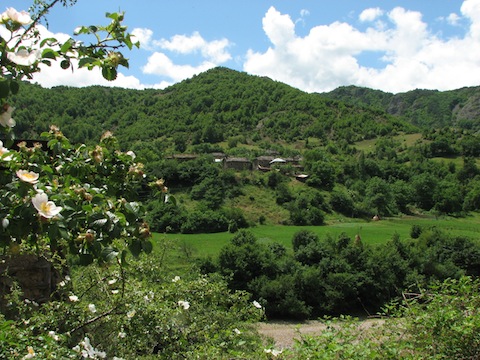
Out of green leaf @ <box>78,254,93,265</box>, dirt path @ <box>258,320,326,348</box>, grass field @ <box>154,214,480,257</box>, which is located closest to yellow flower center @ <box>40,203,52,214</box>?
green leaf @ <box>78,254,93,265</box>

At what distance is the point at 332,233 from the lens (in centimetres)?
4791

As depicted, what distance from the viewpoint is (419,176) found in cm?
7669

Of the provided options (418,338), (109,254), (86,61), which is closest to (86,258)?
(109,254)

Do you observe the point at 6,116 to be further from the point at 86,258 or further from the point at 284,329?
the point at 284,329

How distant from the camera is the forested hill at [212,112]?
9738 cm

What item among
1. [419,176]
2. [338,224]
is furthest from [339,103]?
[338,224]

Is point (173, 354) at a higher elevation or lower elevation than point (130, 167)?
lower

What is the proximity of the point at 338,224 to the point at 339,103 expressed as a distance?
78.4 m

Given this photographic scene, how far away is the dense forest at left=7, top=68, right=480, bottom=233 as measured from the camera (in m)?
59.6

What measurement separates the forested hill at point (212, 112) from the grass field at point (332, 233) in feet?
161

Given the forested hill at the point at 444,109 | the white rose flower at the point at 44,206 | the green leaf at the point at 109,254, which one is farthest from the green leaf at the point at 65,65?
the forested hill at the point at 444,109

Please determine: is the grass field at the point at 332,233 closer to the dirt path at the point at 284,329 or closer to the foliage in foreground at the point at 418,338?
the dirt path at the point at 284,329

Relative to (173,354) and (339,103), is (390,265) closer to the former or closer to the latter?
(173,354)

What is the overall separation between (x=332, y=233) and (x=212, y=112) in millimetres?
75454
